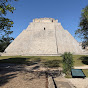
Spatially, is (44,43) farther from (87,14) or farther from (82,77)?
(82,77)

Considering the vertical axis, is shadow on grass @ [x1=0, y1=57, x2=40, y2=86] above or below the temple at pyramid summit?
below

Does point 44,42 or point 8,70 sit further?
point 44,42

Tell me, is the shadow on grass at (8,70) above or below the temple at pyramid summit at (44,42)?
below

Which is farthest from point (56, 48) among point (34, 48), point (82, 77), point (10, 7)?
point (10, 7)

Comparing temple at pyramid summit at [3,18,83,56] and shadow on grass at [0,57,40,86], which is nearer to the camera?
shadow on grass at [0,57,40,86]

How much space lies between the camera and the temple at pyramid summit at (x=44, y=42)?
2712 centimetres

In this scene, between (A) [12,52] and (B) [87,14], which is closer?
(B) [87,14]

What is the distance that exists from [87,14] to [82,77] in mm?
7556

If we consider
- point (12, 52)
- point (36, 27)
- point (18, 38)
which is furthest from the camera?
point (36, 27)

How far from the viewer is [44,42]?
2984 centimetres

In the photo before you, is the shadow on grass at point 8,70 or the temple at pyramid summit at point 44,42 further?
the temple at pyramid summit at point 44,42

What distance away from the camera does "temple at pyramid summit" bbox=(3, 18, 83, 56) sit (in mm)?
27125

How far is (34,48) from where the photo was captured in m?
28.2

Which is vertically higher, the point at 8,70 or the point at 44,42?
the point at 44,42
